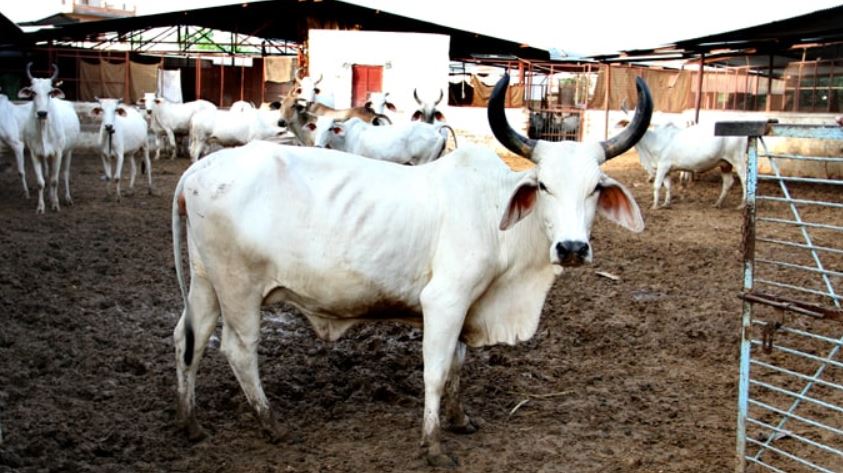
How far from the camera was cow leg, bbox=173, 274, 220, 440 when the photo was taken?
14.6 ft

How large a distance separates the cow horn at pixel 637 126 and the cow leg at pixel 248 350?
201cm

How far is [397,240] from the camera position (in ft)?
14.0

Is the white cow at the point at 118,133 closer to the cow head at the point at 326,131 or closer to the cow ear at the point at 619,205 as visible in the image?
the cow head at the point at 326,131

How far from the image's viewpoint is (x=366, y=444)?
437 cm

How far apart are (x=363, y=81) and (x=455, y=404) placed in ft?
70.8

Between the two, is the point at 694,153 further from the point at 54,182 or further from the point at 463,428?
the point at 463,428

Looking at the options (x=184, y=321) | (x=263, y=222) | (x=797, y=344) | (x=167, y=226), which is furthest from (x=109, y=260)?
(x=797, y=344)

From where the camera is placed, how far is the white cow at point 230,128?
18422 mm

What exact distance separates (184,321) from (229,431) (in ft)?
2.12

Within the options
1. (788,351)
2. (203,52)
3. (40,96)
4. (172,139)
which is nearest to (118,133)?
(40,96)

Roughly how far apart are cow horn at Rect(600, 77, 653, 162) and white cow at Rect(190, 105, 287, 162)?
1440 centimetres

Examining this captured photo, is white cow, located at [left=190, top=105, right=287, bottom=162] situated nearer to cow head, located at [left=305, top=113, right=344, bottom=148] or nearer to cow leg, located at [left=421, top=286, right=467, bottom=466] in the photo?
cow head, located at [left=305, top=113, right=344, bottom=148]

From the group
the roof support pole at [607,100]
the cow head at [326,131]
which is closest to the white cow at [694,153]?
the cow head at [326,131]

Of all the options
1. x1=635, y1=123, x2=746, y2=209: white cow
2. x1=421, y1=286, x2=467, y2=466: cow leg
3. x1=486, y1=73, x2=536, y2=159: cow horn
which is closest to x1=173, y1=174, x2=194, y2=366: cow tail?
x1=421, y1=286, x2=467, y2=466: cow leg
